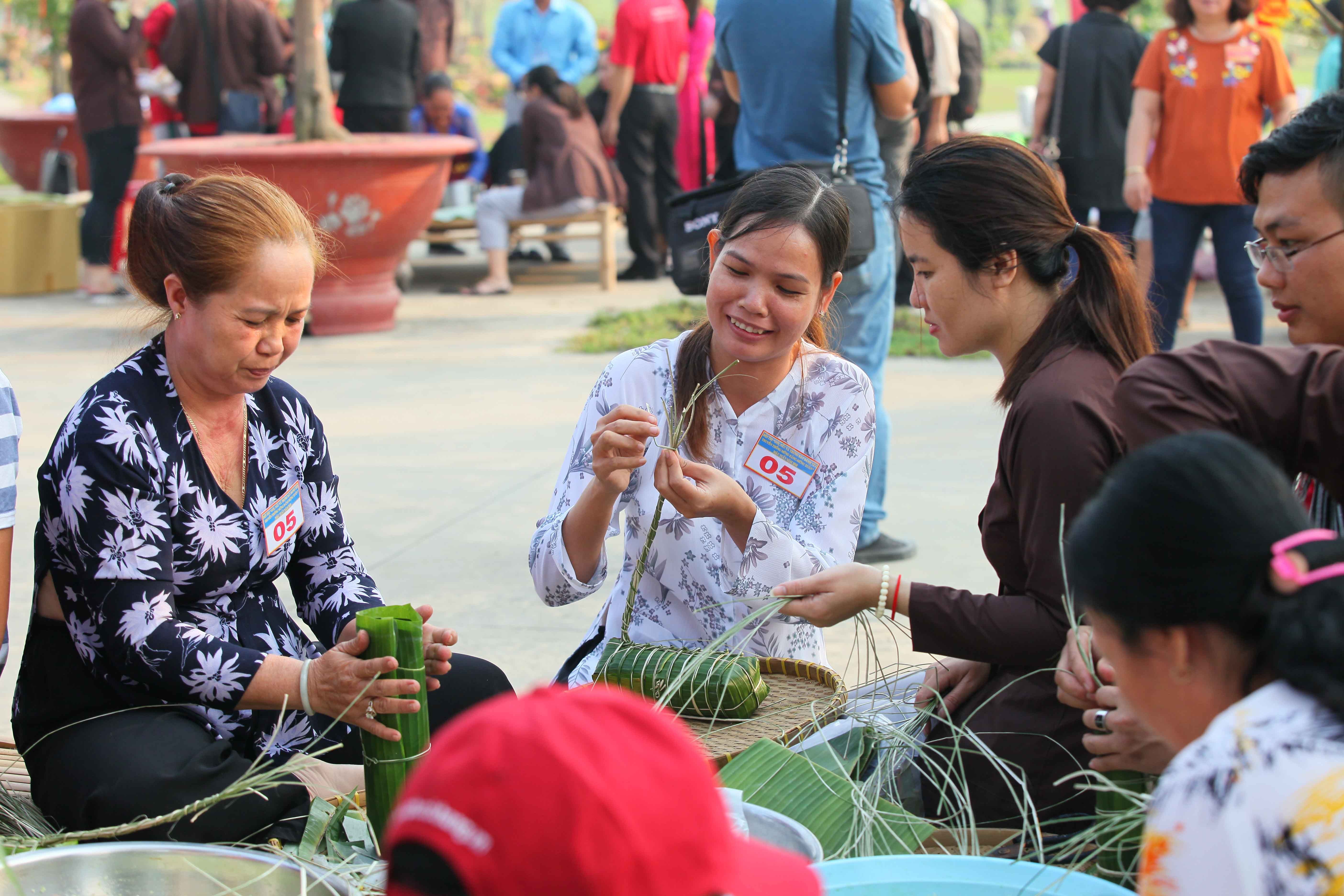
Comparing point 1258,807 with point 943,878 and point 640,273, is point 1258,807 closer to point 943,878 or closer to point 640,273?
point 943,878

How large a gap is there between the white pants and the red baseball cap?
320 inches

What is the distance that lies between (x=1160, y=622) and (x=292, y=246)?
1.55 metres

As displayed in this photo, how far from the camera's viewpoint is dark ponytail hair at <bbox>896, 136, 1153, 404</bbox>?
2127mm

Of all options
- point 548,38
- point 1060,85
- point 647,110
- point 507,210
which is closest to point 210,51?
point 507,210

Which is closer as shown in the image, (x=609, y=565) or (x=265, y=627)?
(x=265, y=627)

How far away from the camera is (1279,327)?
7.36 metres

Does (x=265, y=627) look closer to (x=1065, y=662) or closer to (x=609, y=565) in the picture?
(x=1065, y=662)

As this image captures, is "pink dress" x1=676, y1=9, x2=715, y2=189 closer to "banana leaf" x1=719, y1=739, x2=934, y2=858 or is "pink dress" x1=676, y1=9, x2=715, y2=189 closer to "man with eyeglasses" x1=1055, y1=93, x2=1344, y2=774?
"man with eyeglasses" x1=1055, y1=93, x2=1344, y2=774

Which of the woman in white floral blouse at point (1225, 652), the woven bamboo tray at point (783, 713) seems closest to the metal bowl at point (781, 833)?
the woven bamboo tray at point (783, 713)

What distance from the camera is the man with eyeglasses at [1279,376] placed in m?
1.52

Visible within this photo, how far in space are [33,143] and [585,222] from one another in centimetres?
667

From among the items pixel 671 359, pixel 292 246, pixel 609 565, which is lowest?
pixel 609 565

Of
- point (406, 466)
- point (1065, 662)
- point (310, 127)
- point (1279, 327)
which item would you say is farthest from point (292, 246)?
point (1279, 327)

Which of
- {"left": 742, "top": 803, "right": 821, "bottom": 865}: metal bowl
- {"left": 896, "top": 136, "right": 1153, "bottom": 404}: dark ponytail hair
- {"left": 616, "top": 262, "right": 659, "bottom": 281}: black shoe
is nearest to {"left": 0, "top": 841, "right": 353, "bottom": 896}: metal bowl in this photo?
{"left": 742, "top": 803, "right": 821, "bottom": 865}: metal bowl
